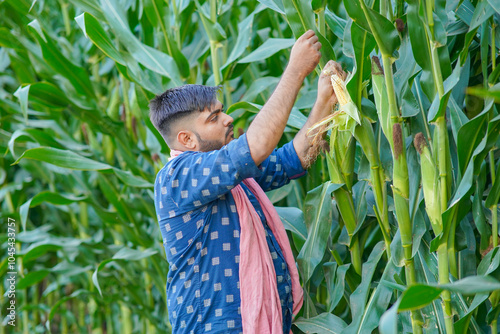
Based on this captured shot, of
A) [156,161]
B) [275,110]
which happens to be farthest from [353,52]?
[156,161]

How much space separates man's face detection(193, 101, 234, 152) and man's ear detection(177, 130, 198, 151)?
0.04ft

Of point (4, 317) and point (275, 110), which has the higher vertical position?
point (275, 110)

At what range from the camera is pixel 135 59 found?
7.15 feet

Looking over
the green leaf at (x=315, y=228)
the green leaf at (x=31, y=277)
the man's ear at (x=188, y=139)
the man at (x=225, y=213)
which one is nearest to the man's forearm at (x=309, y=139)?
the man at (x=225, y=213)

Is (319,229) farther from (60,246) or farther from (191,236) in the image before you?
(60,246)

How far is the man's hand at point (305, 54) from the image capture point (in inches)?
57.9

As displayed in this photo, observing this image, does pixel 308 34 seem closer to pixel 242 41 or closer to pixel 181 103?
pixel 181 103

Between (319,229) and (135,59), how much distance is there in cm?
104

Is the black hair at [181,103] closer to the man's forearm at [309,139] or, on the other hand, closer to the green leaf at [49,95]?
the man's forearm at [309,139]

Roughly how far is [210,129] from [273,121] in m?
0.29

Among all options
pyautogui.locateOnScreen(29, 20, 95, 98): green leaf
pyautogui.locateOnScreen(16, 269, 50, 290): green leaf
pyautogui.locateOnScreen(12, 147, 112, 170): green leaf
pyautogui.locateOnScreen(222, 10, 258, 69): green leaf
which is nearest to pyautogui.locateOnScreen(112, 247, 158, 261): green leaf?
pyautogui.locateOnScreen(12, 147, 112, 170): green leaf

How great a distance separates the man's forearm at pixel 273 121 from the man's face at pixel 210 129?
24 cm

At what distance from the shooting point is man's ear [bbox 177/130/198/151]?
5.52 feet

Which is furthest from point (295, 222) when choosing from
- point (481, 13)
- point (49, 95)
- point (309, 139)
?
point (49, 95)
